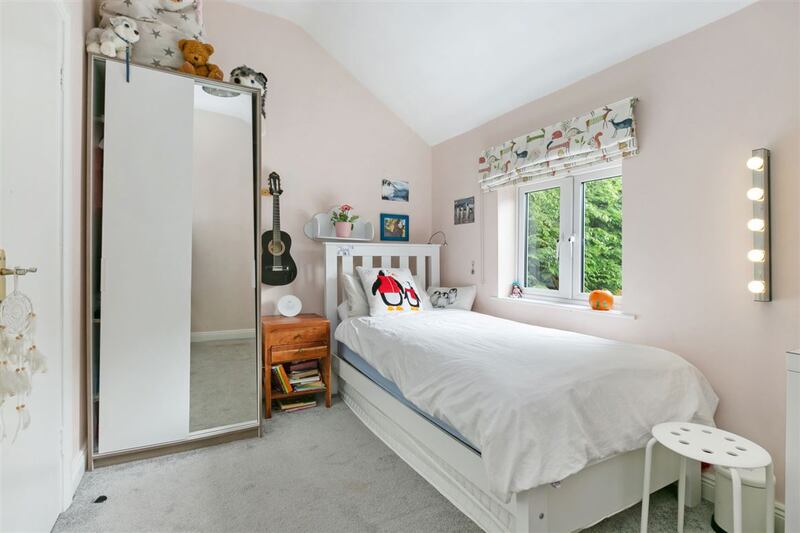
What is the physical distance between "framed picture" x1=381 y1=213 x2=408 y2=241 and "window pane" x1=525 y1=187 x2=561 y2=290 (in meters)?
1.11

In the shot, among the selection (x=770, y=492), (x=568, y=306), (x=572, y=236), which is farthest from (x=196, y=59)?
(x=770, y=492)

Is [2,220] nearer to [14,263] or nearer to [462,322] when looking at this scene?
[14,263]

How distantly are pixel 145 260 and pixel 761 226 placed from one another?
2.79 metres

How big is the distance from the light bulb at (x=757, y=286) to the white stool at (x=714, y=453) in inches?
24.2

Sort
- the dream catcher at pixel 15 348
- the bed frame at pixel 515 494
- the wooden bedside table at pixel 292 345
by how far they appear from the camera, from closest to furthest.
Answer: the dream catcher at pixel 15 348, the bed frame at pixel 515 494, the wooden bedside table at pixel 292 345

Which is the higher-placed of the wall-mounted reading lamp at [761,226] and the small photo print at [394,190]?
the small photo print at [394,190]

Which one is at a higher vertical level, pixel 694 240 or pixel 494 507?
pixel 694 240

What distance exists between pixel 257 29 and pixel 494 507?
3405 millimetres

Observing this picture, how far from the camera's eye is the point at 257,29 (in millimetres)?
3006

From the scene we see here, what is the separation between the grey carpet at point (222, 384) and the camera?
2.17 meters

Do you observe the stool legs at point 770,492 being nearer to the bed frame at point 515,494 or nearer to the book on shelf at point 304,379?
the bed frame at point 515,494

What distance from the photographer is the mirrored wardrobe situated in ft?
6.40

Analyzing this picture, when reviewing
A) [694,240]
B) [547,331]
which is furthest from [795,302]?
[547,331]

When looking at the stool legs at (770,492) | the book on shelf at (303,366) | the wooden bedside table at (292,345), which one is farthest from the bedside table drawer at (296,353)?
the stool legs at (770,492)
